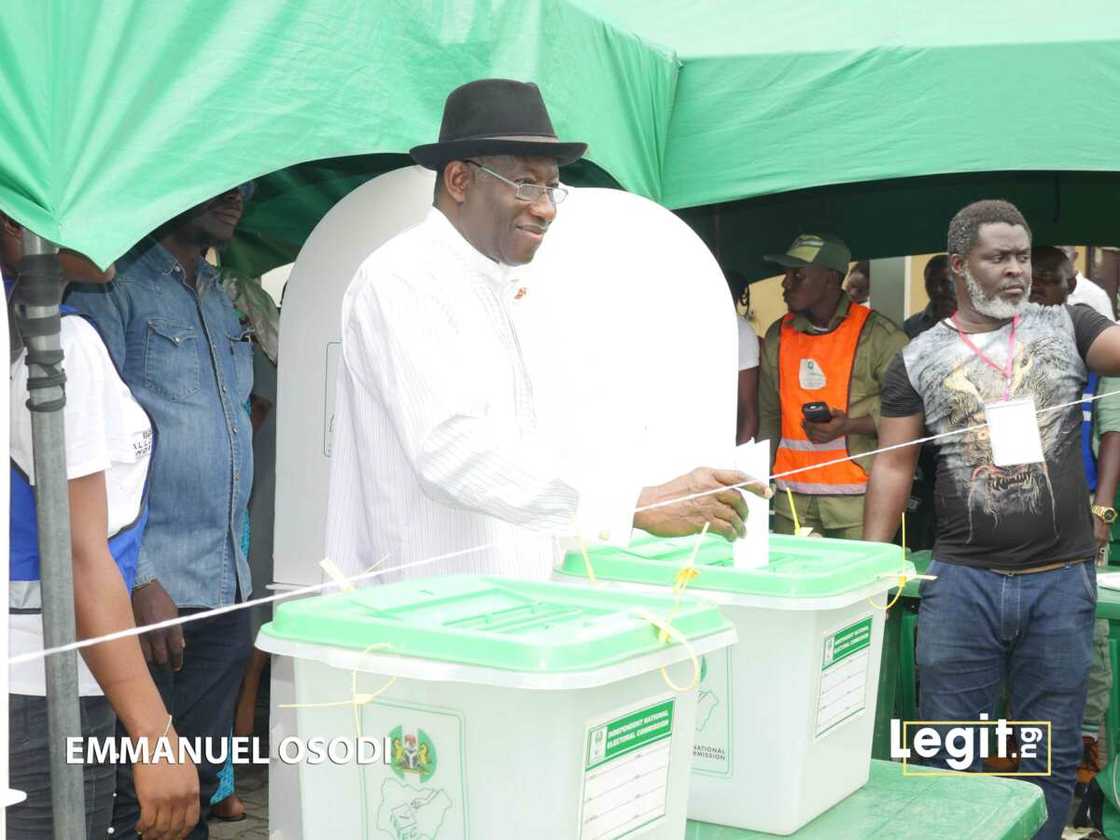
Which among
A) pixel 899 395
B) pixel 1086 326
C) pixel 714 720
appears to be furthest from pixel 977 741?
pixel 714 720

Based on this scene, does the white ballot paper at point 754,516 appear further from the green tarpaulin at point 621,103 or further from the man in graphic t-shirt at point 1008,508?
the man in graphic t-shirt at point 1008,508

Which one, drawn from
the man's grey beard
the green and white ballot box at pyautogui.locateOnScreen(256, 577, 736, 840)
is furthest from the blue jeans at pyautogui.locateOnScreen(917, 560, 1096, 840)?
the green and white ballot box at pyautogui.locateOnScreen(256, 577, 736, 840)

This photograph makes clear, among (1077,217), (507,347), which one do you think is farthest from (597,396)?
(1077,217)

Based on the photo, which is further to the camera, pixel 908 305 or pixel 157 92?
pixel 908 305

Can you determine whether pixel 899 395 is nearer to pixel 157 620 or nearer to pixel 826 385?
pixel 826 385

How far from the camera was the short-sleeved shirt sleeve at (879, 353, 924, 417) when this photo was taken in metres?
3.33

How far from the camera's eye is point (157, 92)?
6.70ft

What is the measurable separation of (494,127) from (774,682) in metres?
1.10

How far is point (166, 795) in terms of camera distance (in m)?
1.99

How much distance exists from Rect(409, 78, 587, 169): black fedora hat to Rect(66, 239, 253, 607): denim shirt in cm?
63

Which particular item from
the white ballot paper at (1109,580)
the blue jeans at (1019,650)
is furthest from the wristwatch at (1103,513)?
the blue jeans at (1019,650)

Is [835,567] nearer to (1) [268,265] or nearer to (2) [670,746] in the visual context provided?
(2) [670,746]

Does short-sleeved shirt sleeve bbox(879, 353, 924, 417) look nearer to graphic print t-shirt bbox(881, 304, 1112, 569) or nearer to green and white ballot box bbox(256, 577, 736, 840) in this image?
graphic print t-shirt bbox(881, 304, 1112, 569)

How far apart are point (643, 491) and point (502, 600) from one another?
1.38ft
